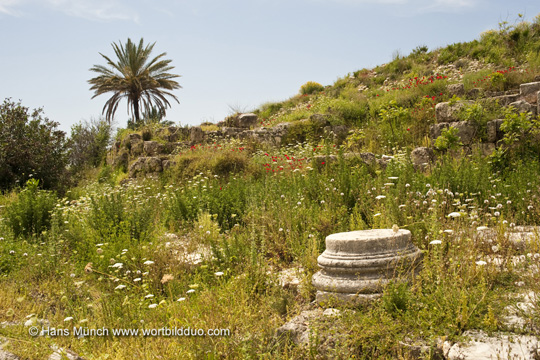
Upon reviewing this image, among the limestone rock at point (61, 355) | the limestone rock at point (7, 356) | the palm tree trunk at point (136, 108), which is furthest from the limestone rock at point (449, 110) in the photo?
the palm tree trunk at point (136, 108)

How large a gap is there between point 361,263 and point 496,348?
45.8 inches

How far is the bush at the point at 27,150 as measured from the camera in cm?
1181

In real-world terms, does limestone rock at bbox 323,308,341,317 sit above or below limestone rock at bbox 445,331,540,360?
above

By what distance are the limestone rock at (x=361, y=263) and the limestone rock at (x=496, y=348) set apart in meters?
0.82

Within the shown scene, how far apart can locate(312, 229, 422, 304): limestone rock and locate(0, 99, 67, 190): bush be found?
10617mm

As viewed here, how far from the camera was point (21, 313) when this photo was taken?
13.8 feet

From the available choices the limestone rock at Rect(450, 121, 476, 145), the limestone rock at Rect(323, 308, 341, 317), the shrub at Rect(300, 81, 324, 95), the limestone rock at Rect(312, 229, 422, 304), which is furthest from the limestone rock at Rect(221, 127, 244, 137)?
the limestone rock at Rect(323, 308, 341, 317)

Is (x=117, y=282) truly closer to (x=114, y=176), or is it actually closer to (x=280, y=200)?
(x=280, y=200)

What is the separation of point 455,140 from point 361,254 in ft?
18.8

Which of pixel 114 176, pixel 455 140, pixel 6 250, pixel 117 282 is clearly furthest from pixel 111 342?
pixel 114 176

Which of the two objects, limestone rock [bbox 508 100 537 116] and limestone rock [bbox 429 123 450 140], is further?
limestone rock [bbox 429 123 450 140]

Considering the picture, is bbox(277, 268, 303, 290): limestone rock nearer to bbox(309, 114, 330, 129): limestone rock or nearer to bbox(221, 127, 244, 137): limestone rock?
bbox(309, 114, 330, 129): limestone rock

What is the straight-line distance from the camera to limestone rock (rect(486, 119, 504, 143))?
8281 mm

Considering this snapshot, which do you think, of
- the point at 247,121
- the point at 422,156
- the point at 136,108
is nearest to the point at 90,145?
the point at 136,108
